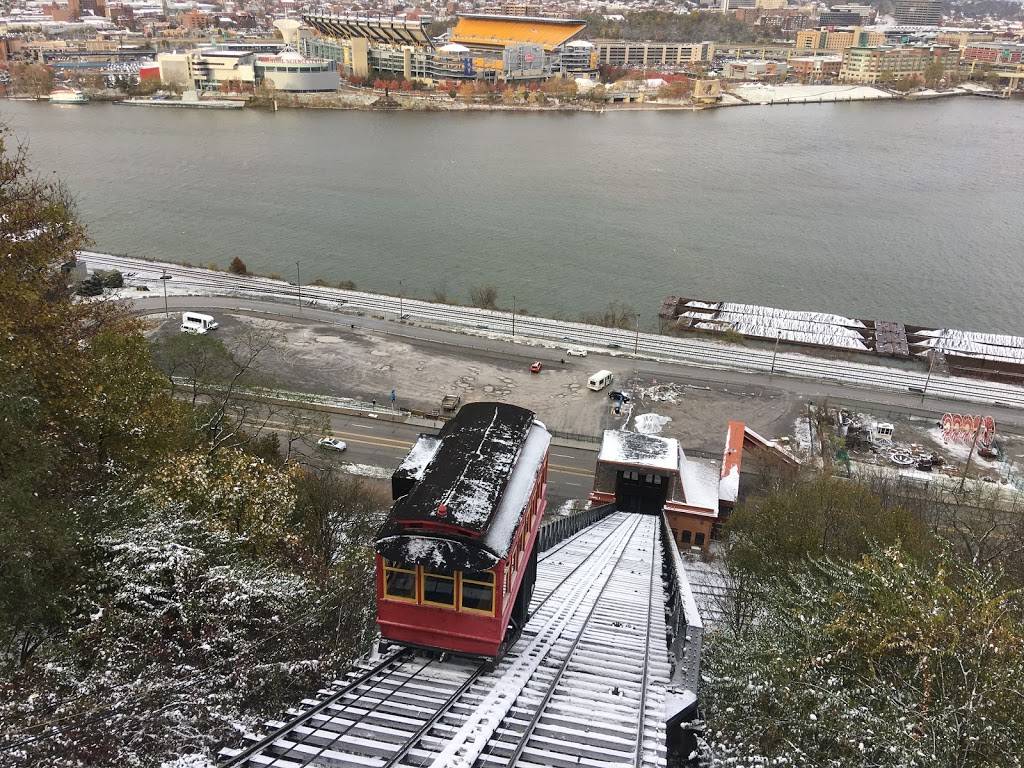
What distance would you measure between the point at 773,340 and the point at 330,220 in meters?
32.0

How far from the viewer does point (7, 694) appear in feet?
21.7

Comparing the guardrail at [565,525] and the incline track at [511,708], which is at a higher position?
the incline track at [511,708]

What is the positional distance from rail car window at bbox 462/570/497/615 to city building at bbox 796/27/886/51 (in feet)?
592

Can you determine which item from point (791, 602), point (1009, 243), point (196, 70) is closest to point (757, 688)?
point (791, 602)

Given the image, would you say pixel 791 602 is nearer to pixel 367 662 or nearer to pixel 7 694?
pixel 367 662

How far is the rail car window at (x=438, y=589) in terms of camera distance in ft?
25.5

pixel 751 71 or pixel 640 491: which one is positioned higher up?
pixel 751 71

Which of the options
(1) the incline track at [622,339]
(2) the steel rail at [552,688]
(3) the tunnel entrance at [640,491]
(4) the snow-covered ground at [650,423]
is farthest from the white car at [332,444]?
(2) the steel rail at [552,688]

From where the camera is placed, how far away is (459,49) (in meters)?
119

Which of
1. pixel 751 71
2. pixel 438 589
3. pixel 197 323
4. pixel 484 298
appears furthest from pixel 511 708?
pixel 751 71

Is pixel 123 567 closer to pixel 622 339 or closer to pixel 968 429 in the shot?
pixel 968 429

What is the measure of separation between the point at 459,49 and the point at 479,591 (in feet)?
410

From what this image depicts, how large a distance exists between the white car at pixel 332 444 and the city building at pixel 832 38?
169 metres

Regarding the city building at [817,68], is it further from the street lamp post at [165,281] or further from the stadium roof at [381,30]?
the street lamp post at [165,281]
